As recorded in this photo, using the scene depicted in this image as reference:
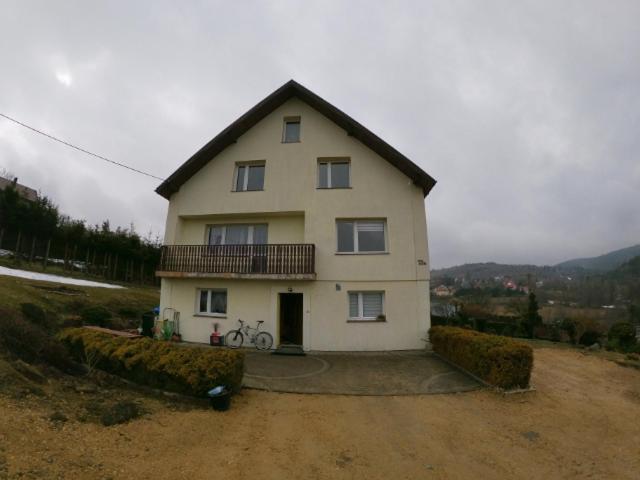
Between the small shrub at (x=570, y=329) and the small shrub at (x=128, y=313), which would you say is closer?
the small shrub at (x=128, y=313)

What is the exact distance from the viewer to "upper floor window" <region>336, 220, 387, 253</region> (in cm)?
1352

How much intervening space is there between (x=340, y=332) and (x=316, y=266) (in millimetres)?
2823

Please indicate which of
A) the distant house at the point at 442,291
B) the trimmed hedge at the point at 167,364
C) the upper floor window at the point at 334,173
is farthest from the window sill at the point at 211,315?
the distant house at the point at 442,291

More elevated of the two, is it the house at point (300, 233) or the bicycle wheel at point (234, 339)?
the house at point (300, 233)

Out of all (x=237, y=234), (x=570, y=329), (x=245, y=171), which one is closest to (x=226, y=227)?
(x=237, y=234)

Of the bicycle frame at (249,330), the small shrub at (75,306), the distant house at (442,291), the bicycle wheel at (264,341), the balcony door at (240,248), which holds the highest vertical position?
the balcony door at (240,248)

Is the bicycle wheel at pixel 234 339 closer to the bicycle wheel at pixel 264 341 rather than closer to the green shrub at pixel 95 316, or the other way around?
the bicycle wheel at pixel 264 341

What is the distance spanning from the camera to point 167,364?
716 cm

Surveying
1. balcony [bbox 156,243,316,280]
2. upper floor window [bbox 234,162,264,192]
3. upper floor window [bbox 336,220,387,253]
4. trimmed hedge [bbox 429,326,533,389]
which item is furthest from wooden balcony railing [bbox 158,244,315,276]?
trimmed hedge [bbox 429,326,533,389]

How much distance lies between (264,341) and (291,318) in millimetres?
1850

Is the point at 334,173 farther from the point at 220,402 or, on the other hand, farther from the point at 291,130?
the point at 220,402

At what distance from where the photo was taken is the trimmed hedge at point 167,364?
22.7ft

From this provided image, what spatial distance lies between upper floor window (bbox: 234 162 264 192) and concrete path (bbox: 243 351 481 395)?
24.2ft

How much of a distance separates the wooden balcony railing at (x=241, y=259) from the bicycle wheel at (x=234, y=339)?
100 inches
